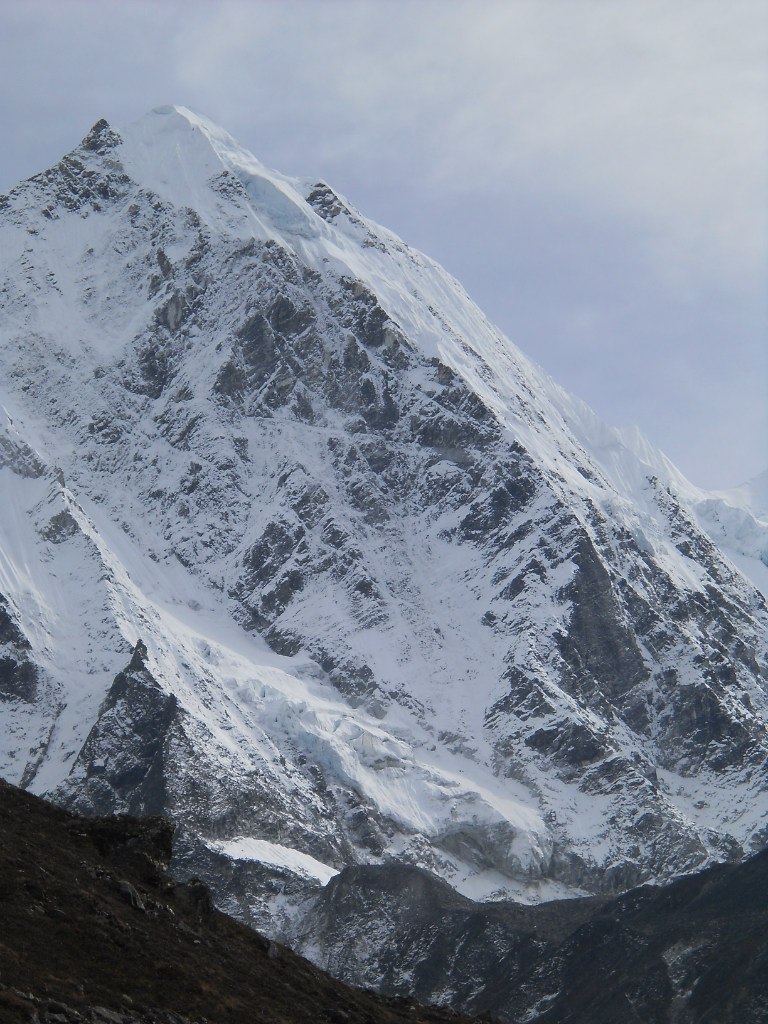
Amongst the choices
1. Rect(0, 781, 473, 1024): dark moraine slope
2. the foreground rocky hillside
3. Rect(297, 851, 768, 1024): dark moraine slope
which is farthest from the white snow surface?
Rect(0, 781, 473, 1024): dark moraine slope

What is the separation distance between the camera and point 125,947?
6419 centimetres

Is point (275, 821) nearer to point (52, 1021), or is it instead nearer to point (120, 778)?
point (120, 778)

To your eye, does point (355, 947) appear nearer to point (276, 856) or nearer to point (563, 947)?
point (276, 856)

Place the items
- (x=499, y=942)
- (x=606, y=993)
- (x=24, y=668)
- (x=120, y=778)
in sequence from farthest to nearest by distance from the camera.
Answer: (x=24, y=668)
(x=120, y=778)
(x=499, y=942)
(x=606, y=993)

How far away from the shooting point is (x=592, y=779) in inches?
7840

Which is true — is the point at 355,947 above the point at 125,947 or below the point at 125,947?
below

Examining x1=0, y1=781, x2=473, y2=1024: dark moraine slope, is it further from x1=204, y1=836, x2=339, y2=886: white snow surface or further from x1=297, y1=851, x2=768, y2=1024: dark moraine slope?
x1=204, y1=836, x2=339, y2=886: white snow surface

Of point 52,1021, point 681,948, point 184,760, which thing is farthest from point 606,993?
point 52,1021

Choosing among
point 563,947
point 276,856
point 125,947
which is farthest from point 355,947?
point 125,947

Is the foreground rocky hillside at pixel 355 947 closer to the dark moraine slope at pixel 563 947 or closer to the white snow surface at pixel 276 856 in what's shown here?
the dark moraine slope at pixel 563 947

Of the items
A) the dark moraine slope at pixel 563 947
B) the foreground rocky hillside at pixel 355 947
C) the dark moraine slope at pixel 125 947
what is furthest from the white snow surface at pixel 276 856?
the dark moraine slope at pixel 125 947

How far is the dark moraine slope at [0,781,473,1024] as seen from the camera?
58.2 m

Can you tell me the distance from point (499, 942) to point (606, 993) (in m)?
16.6

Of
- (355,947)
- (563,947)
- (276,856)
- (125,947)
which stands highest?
(563,947)
